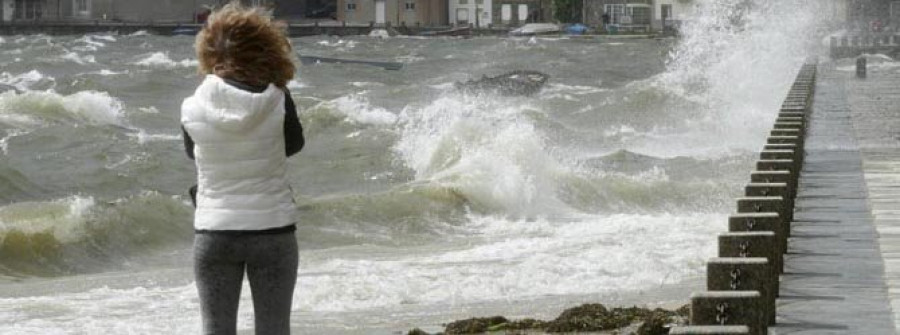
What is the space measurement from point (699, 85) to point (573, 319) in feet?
143

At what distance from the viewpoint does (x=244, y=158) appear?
6.76 meters

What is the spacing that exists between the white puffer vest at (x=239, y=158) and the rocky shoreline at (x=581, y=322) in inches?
209

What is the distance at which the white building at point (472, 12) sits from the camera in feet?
488

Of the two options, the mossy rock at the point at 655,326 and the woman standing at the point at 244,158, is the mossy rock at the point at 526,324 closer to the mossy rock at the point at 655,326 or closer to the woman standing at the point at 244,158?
the mossy rock at the point at 655,326

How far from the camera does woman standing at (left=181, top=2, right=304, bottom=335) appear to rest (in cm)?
669

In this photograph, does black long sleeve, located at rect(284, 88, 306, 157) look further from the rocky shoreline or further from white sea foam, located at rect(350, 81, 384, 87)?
white sea foam, located at rect(350, 81, 384, 87)

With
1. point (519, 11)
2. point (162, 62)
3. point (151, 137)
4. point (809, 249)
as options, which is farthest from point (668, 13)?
point (809, 249)

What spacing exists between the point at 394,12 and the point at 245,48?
478 feet

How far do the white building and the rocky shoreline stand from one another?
13474cm

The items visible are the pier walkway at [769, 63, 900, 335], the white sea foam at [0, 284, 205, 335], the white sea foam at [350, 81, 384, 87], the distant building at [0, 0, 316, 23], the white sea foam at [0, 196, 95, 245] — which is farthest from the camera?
the distant building at [0, 0, 316, 23]

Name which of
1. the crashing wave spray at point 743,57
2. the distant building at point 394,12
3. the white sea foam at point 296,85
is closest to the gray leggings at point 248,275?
the crashing wave spray at point 743,57

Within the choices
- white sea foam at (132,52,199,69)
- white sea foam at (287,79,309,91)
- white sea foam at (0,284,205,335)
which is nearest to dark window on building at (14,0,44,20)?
white sea foam at (132,52,199,69)

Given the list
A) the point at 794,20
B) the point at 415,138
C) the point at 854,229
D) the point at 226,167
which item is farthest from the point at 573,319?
the point at 794,20

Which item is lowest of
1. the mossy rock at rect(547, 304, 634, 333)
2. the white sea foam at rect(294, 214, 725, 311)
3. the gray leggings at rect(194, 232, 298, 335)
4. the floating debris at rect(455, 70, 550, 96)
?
the floating debris at rect(455, 70, 550, 96)
